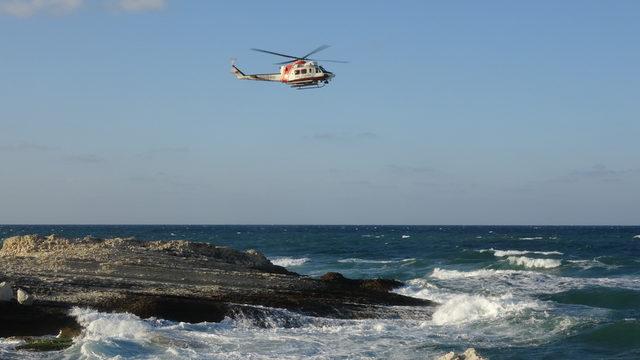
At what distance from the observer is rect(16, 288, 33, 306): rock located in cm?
2378

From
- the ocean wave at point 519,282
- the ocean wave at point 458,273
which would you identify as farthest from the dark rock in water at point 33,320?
the ocean wave at point 458,273

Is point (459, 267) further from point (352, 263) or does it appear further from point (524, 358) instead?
point (524, 358)

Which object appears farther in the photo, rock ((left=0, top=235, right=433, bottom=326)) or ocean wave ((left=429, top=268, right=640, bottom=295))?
ocean wave ((left=429, top=268, right=640, bottom=295))

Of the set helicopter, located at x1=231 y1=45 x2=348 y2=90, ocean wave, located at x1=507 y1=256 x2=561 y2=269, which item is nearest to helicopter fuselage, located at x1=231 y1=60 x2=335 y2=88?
helicopter, located at x1=231 y1=45 x2=348 y2=90

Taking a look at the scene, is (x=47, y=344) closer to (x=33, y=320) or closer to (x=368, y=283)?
(x=33, y=320)

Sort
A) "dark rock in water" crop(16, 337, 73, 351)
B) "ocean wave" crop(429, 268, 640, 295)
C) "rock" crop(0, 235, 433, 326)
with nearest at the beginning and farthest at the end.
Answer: "dark rock in water" crop(16, 337, 73, 351), "rock" crop(0, 235, 433, 326), "ocean wave" crop(429, 268, 640, 295)

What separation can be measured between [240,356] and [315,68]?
63.0 ft

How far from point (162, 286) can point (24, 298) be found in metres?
7.33

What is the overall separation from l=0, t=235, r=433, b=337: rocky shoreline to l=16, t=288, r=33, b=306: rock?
171 millimetres

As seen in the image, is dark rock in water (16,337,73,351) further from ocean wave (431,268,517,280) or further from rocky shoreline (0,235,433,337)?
ocean wave (431,268,517,280)

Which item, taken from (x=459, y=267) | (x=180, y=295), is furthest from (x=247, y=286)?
(x=459, y=267)

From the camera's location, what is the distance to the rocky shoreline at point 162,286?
81.1 ft

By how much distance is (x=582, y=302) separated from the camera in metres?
36.5

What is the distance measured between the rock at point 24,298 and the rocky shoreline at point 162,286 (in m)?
0.17
